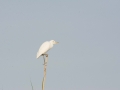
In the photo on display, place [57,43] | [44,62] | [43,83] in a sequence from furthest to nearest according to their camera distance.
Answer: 1. [57,43]
2. [44,62]
3. [43,83]

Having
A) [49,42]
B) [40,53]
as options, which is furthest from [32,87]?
[49,42]

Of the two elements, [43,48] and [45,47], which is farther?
[45,47]

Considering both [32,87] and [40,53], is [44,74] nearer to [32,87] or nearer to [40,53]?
[32,87]

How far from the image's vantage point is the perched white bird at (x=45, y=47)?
1845cm

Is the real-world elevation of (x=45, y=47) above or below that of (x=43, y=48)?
above

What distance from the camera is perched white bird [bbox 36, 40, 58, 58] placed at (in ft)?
60.5

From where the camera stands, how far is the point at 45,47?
63.7 feet

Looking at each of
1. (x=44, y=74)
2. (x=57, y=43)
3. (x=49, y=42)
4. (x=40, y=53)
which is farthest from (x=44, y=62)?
(x=57, y=43)

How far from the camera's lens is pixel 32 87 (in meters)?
13.0

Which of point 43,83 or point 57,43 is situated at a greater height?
point 57,43

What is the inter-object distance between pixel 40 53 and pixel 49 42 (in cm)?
255

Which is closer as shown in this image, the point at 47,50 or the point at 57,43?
the point at 47,50

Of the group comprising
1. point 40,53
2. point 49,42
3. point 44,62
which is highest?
point 49,42

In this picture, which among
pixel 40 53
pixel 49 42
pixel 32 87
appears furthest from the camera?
pixel 49 42
